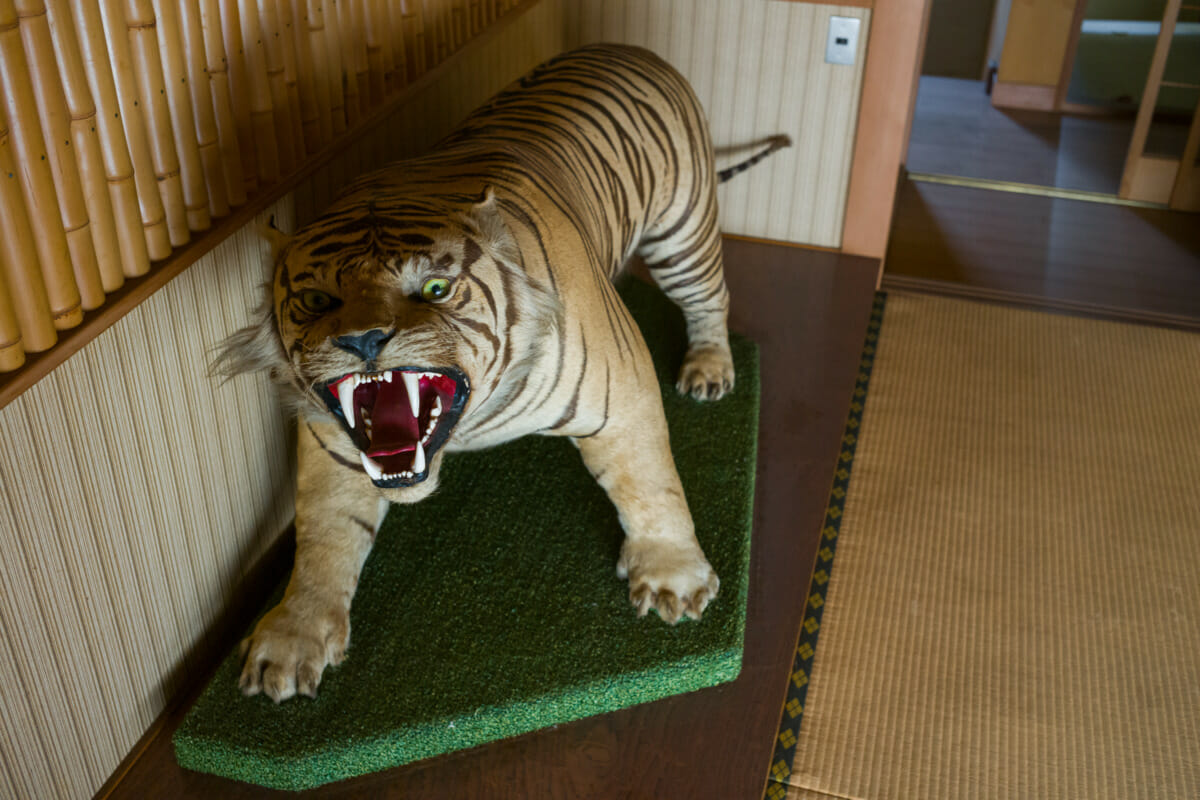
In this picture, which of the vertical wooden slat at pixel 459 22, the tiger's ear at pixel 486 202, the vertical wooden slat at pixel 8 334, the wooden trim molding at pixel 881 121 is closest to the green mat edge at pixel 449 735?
the vertical wooden slat at pixel 8 334

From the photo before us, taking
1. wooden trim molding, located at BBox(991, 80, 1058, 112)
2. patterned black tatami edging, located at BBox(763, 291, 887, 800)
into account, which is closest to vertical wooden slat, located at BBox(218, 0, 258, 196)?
patterned black tatami edging, located at BBox(763, 291, 887, 800)

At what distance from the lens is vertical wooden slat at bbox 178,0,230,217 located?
4.89 ft

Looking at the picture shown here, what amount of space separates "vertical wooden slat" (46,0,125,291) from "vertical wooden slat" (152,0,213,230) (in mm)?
144

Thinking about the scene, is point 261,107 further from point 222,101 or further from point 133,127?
point 133,127

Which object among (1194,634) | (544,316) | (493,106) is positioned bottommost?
(1194,634)

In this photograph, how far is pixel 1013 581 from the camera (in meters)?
2.16

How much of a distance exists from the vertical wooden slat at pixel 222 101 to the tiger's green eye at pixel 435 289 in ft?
1.50

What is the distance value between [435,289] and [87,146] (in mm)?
462

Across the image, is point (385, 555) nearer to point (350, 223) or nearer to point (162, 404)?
point (162, 404)

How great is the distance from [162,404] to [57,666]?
0.41 meters

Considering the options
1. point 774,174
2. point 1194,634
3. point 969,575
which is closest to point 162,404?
point 969,575

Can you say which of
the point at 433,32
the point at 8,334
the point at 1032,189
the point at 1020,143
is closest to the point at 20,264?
the point at 8,334

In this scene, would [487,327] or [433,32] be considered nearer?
[487,327]

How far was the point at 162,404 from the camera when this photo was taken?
1633 mm
